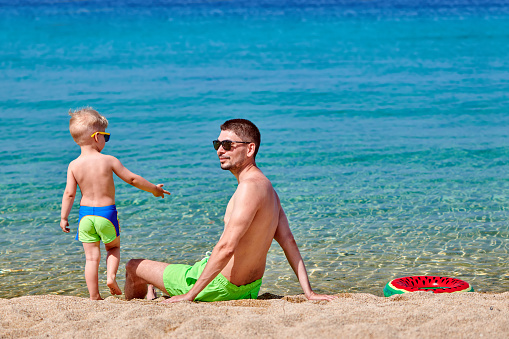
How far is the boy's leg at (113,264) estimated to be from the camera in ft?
16.8

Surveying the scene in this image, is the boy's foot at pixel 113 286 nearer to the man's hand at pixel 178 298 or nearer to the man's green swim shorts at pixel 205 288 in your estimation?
the man's green swim shorts at pixel 205 288

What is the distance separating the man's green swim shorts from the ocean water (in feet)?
4.06

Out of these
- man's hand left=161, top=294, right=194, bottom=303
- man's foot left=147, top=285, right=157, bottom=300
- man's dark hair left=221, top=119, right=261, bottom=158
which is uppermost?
man's dark hair left=221, top=119, right=261, bottom=158

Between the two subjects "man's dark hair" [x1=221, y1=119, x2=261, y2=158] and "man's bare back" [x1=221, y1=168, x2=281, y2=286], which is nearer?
"man's bare back" [x1=221, y1=168, x2=281, y2=286]

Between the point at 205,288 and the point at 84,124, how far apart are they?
67.0 inches

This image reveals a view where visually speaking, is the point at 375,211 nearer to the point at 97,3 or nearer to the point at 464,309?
the point at 464,309

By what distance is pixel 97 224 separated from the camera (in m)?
5.16

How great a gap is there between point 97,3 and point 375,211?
6023 cm

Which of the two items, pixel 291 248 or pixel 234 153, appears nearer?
pixel 234 153

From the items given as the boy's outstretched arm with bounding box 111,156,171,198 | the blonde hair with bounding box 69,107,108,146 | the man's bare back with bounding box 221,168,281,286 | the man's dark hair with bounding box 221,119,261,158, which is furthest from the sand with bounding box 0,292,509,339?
the blonde hair with bounding box 69,107,108,146

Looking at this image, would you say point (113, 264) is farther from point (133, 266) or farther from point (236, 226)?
point (236, 226)

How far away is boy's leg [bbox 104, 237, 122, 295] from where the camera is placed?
512 cm

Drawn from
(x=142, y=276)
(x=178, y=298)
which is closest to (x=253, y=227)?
(x=178, y=298)

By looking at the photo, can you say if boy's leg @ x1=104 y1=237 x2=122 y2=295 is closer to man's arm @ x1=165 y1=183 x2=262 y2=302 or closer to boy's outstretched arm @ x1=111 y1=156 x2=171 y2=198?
boy's outstretched arm @ x1=111 y1=156 x2=171 y2=198
